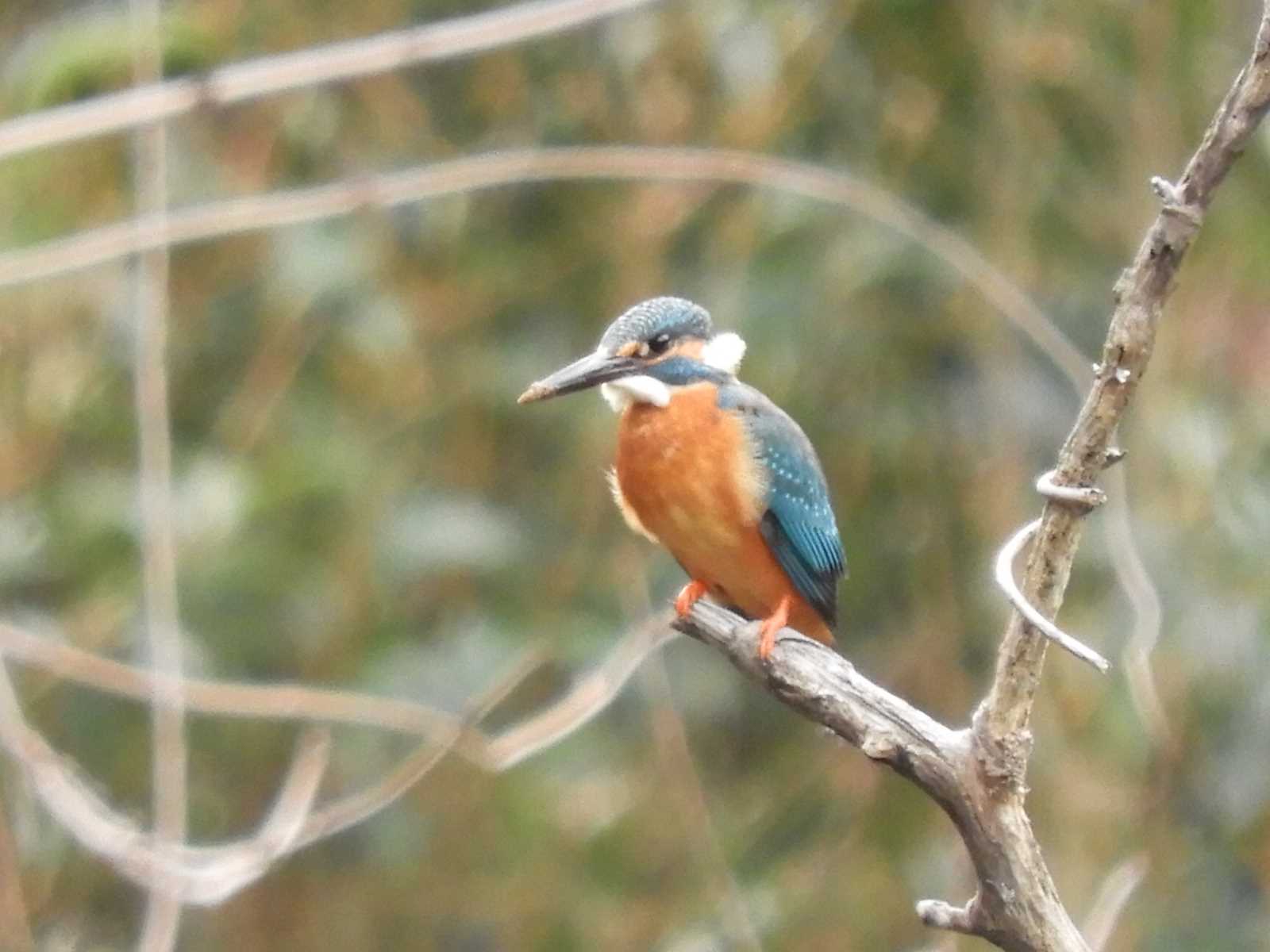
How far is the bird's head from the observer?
258 cm

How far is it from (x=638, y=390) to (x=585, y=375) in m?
0.11

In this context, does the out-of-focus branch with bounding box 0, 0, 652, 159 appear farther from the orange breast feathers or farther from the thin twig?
the thin twig

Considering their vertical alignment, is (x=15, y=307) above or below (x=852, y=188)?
above

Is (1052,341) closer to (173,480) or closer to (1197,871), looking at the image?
(1197,871)

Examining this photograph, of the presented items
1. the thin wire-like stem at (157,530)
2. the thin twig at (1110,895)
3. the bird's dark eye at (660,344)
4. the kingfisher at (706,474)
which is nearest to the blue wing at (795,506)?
the kingfisher at (706,474)

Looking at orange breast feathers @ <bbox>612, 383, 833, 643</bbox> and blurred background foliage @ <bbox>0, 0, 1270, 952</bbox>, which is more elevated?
blurred background foliage @ <bbox>0, 0, 1270, 952</bbox>

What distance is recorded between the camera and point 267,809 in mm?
4055

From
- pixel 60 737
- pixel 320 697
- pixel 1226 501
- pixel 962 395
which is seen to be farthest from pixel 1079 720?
pixel 60 737

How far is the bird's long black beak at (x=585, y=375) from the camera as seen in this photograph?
2372 mm

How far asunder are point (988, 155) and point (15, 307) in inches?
74.0

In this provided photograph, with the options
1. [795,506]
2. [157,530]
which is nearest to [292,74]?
[157,530]

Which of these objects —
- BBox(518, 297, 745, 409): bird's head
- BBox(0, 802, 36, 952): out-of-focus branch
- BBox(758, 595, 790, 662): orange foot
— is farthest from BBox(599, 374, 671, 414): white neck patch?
BBox(0, 802, 36, 952): out-of-focus branch

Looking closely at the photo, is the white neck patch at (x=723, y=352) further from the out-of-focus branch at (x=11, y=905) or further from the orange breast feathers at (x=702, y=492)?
the out-of-focus branch at (x=11, y=905)

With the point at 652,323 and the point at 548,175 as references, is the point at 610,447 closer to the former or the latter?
the point at 548,175
